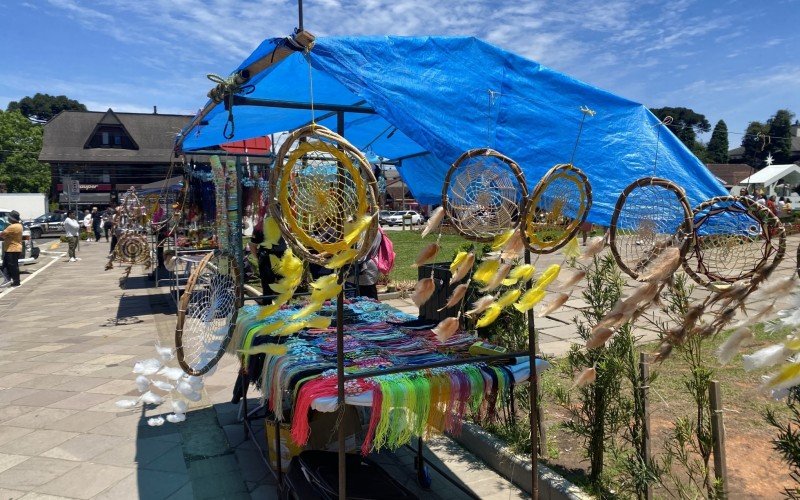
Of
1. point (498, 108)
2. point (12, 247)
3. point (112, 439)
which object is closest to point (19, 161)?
point (12, 247)

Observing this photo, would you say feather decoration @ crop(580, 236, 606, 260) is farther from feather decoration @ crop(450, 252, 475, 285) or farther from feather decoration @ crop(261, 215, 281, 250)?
feather decoration @ crop(261, 215, 281, 250)

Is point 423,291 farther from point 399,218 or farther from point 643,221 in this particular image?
point 399,218

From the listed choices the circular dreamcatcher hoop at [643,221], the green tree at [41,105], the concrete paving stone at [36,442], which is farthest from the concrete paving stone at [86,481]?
the green tree at [41,105]

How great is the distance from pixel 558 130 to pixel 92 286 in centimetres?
1262

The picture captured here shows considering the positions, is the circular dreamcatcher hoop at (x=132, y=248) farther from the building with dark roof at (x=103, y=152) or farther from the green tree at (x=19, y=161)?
the green tree at (x=19, y=161)

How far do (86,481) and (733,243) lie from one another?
4.02 metres

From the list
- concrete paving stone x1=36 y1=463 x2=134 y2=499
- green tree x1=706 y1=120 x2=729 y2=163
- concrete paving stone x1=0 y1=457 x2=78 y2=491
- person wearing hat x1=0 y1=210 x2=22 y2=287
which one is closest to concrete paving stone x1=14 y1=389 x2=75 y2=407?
concrete paving stone x1=0 y1=457 x2=78 y2=491

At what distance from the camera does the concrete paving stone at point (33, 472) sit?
3445mm

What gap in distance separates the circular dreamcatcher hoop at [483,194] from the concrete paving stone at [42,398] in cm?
471

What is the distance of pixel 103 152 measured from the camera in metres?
42.2

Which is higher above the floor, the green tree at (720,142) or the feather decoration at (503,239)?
the green tree at (720,142)

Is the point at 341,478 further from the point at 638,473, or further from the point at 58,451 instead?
the point at 58,451

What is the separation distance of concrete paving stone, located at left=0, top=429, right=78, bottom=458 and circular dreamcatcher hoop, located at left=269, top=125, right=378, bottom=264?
334 cm

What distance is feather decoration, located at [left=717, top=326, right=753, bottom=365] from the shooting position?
1.19 m
